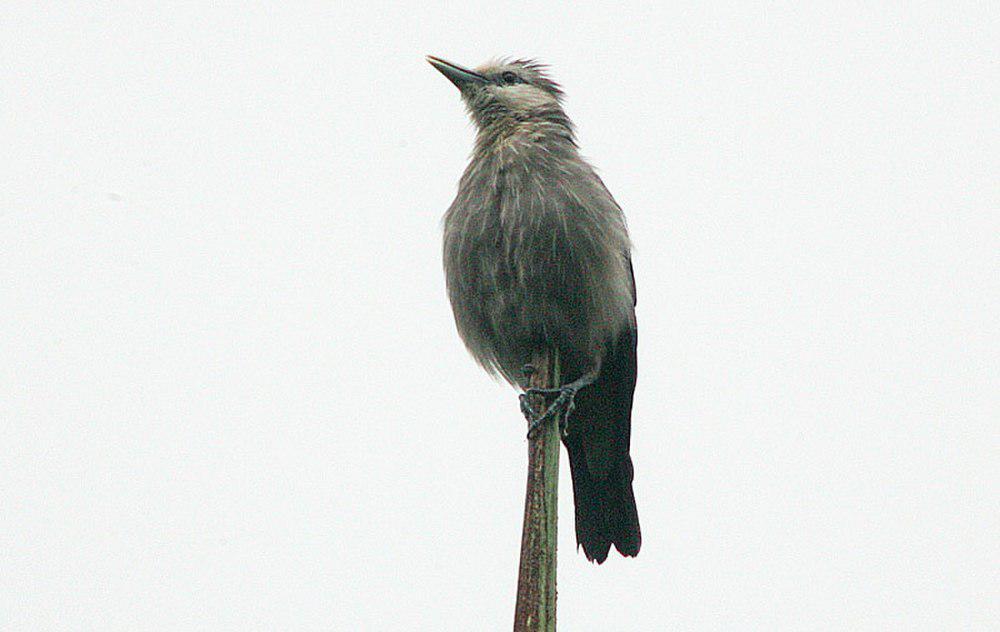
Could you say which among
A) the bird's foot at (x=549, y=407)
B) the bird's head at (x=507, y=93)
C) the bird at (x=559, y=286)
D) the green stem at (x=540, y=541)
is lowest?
the green stem at (x=540, y=541)

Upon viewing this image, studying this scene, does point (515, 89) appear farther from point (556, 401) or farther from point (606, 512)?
point (556, 401)

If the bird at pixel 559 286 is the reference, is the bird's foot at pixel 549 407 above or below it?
below

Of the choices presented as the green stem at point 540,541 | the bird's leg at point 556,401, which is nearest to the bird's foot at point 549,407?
the bird's leg at point 556,401

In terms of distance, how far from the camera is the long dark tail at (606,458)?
18.4 feet

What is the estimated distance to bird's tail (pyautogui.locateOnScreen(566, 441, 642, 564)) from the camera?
560 centimetres

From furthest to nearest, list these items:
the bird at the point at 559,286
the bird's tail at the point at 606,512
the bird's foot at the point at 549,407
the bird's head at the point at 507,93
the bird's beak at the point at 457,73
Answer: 1. the bird's beak at the point at 457,73
2. the bird's head at the point at 507,93
3. the bird's tail at the point at 606,512
4. the bird at the point at 559,286
5. the bird's foot at the point at 549,407

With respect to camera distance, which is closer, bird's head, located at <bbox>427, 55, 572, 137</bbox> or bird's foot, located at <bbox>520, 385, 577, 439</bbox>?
bird's foot, located at <bbox>520, 385, 577, 439</bbox>

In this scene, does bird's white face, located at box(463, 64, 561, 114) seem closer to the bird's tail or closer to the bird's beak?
the bird's beak

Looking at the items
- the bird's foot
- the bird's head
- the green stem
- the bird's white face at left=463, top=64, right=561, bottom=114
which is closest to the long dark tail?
the bird's foot

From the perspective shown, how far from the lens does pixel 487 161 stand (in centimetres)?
579

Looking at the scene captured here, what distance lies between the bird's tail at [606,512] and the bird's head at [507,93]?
5.82 feet

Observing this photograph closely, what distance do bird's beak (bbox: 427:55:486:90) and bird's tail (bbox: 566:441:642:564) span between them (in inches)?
88.2

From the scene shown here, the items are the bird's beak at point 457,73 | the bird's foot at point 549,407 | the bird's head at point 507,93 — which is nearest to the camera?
the bird's foot at point 549,407

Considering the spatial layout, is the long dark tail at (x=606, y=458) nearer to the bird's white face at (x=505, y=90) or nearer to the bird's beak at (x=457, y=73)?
the bird's white face at (x=505, y=90)
